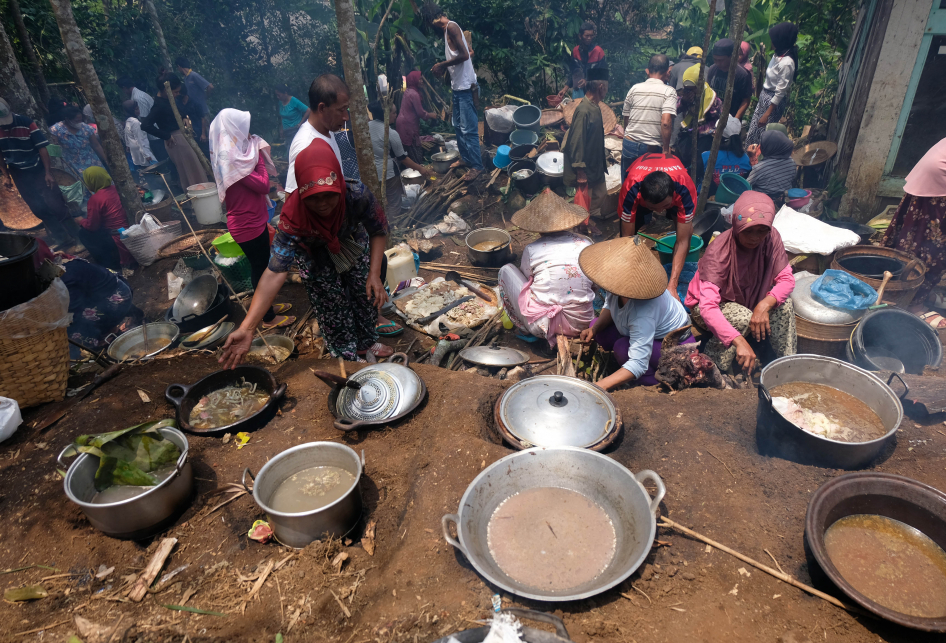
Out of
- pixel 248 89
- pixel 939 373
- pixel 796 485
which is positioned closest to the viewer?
pixel 796 485

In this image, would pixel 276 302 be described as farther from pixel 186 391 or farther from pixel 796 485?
pixel 796 485

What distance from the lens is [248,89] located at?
561 inches

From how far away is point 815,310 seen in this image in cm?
457

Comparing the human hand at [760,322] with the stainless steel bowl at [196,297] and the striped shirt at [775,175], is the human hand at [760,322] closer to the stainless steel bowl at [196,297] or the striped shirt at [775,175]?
the striped shirt at [775,175]

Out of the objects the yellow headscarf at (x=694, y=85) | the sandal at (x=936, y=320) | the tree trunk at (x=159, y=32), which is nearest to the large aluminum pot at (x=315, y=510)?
the sandal at (x=936, y=320)

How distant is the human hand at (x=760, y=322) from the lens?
4.04 metres

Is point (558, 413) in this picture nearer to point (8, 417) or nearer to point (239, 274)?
point (8, 417)

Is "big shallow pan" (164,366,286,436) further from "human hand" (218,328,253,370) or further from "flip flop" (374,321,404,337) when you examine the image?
"flip flop" (374,321,404,337)

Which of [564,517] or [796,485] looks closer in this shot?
[564,517]

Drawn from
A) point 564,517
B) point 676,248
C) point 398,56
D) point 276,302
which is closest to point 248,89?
point 398,56

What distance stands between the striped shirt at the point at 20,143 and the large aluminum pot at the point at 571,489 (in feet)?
31.4

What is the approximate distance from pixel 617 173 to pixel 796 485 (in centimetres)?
722

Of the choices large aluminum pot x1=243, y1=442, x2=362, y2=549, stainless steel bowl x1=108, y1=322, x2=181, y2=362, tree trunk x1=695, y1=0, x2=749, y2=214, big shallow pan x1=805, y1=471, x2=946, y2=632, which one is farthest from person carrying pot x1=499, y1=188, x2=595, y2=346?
stainless steel bowl x1=108, y1=322, x2=181, y2=362

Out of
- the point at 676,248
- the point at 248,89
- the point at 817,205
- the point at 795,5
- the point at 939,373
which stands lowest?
the point at 939,373
